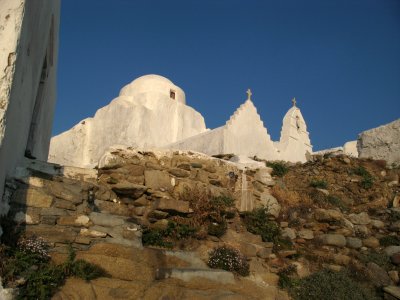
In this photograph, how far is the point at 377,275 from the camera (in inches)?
268

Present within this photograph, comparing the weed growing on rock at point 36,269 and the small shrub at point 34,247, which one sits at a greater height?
the small shrub at point 34,247

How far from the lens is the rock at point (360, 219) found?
8468 millimetres

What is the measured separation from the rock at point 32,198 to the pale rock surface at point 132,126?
495 inches

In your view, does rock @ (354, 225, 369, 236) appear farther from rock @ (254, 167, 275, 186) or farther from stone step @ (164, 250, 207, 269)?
stone step @ (164, 250, 207, 269)

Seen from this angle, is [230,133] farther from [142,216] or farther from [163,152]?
[142,216]

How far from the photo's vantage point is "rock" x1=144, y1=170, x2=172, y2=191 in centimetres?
740

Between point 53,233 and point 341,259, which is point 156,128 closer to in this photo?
point 341,259

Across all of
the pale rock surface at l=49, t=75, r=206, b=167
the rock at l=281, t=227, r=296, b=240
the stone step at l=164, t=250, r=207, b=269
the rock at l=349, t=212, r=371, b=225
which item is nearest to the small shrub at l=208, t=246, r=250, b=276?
the stone step at l=164, t=250, r=207, b=269

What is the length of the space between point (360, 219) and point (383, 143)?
15.6ft

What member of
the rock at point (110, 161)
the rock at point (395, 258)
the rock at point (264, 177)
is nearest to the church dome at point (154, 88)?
the rock at point (264, 177)

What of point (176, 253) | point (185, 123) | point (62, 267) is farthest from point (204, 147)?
point (62, 267)

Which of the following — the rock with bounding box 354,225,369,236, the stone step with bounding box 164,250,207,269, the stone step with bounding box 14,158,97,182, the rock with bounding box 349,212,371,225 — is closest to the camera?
the stone step with bounding box 14,158,97,182

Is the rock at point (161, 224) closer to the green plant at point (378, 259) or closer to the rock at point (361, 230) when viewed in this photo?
the green plant at point (378, 259)

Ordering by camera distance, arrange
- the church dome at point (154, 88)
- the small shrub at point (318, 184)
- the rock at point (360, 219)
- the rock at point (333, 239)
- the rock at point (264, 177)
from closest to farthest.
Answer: the rock at point (333, 239), the rock at point (360, 219), the rock at point (264, 177), the small shrub at point (318, 184), the church dome at point (154, 88)
